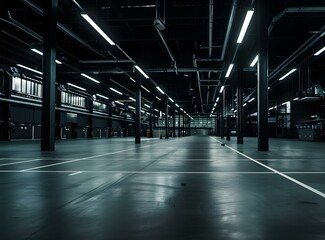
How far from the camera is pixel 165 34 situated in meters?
20.3

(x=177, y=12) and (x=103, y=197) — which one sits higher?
(x=177, y=12)

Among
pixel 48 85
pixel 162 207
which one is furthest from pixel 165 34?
pixel 162 207

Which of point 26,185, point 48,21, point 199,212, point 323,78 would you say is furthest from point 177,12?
point 323,78

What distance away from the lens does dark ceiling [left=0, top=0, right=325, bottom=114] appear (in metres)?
17.1

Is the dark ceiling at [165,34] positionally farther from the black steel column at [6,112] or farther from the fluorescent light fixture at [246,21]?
the black steel column at [6,112]

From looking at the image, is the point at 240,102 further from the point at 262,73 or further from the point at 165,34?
the point at 165,34

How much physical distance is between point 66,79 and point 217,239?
4070 cm

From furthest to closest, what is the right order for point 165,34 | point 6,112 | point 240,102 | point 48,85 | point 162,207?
point 6,112, point 240,102, point 165,34, point 48,85, point 162,207

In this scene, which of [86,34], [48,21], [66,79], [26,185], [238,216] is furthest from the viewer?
[66,79]

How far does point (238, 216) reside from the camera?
4293 mm

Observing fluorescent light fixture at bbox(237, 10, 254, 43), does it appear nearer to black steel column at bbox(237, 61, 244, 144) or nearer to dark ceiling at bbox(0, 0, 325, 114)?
dark ceiling at bbox(0, 0, 325, 114)

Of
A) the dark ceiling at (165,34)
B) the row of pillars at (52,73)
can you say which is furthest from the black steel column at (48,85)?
the dark ceiling at (165,34)

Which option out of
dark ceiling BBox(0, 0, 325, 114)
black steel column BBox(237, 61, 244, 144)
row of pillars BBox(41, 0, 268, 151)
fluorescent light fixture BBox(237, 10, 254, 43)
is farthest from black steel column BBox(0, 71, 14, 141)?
fluorescent light fixture BBox(237, 10, 254, 43)

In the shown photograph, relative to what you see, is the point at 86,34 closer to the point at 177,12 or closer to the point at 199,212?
the point at 177,12
